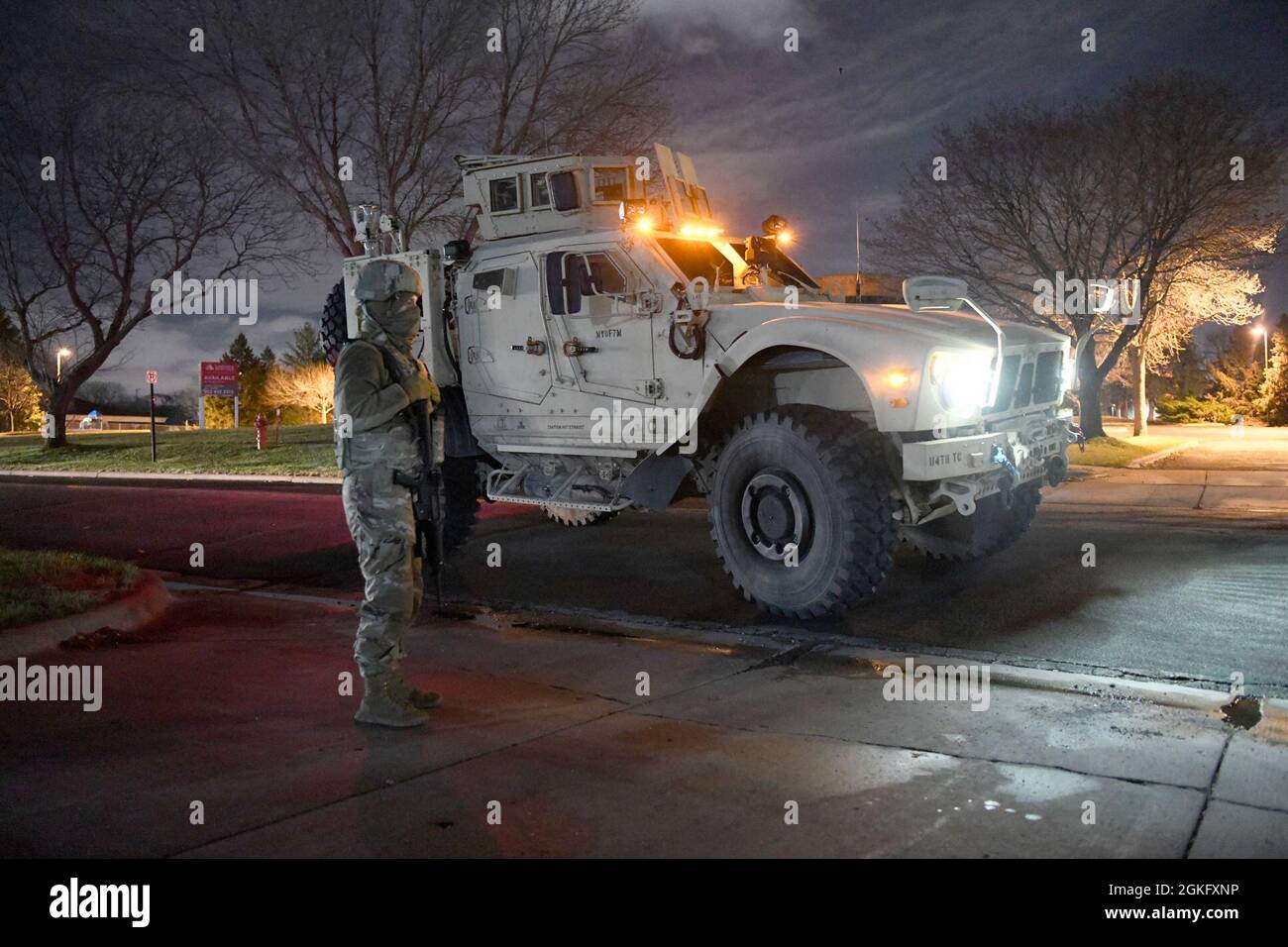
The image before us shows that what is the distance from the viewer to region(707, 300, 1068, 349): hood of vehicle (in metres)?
6.73

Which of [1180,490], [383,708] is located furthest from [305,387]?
[383,708]

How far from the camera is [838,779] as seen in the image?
4.18 m

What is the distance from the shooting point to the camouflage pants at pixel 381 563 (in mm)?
5031

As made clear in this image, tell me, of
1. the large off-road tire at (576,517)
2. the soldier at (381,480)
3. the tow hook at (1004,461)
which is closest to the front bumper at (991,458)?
the tow hook at (1004,461)

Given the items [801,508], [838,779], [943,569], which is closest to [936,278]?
[801,508]

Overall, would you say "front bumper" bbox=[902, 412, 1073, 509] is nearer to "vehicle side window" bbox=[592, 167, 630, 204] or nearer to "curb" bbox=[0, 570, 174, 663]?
"vehicle side window" bbox=[592, 167, 630, 204]

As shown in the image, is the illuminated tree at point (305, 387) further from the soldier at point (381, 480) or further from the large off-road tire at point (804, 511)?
the soldier at point (381, 480)

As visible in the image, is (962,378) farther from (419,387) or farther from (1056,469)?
(419,387)

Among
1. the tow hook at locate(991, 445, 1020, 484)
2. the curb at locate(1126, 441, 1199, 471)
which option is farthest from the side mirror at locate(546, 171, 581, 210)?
the curb at locate(1126, 441, 1199, 471)

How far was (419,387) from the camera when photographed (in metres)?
5.21

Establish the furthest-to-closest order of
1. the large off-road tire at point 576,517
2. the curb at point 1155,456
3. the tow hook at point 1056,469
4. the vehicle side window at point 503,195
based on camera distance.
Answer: the curb at point 1155,456, the large off-road tire at point 576,517, the vehicle side window at point 503,195, the tow hook at point 1056,469

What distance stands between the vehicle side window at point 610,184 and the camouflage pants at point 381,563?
15.4 feet

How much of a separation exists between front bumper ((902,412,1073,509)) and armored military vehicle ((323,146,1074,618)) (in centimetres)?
2
